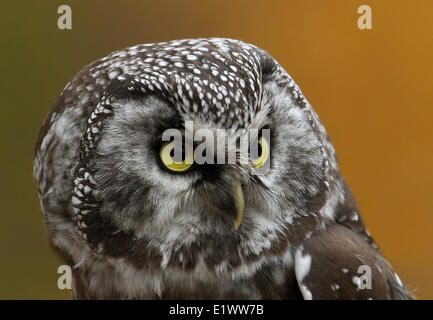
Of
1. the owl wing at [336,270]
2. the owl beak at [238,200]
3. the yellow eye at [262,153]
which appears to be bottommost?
the owl wing at [336,270]

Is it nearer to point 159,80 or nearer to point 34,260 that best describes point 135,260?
point 159,80

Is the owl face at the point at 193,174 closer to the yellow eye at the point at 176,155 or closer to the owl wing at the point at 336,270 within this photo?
the yellow eye at the point at 176,155

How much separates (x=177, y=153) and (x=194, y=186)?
14 centimetres

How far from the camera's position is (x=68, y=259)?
2.40m

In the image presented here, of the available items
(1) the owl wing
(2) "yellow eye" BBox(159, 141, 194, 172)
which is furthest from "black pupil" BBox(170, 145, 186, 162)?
(1) the owl wing

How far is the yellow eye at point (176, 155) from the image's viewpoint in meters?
1.96

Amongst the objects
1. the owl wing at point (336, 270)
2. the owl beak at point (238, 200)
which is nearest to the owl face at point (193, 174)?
the owl beak at point (238, 200)

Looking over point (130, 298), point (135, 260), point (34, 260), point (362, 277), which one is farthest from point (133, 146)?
point (34, 260)

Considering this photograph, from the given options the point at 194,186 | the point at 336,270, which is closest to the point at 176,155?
the point at 194,186

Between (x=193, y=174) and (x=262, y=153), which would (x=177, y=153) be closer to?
(x=193, y=174)

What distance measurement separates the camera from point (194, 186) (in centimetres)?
203

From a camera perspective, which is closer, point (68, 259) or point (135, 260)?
point (135, 260)

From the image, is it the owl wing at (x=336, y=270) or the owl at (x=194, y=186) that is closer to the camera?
the owl at (x=194, y=186)
